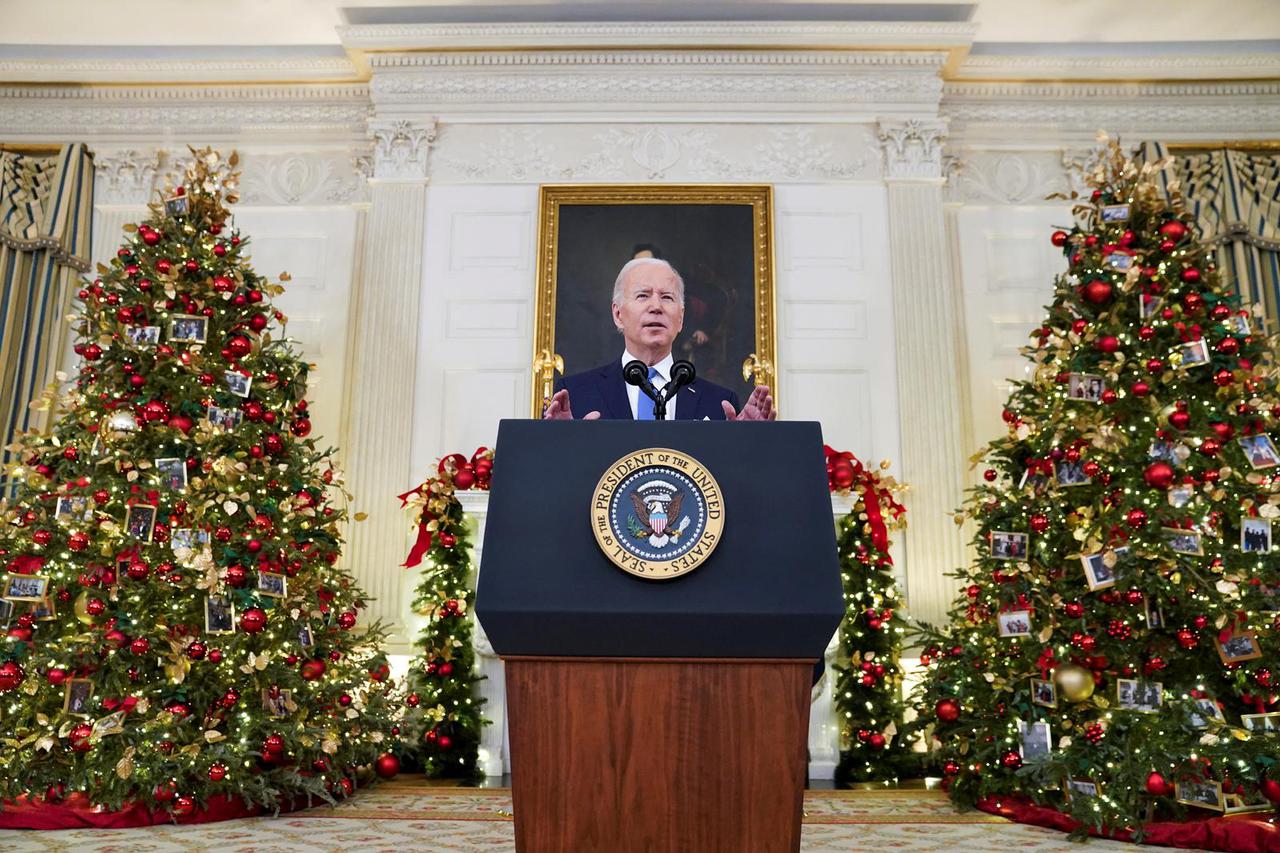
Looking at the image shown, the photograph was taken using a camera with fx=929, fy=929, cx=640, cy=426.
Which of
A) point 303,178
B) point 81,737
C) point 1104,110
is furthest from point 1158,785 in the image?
point 303,178

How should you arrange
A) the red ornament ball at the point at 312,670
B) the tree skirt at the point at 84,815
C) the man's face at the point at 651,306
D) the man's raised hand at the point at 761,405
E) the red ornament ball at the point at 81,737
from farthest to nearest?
the red ornament ball at the point at 312,670 → the red ornament ball at the point at 81,737 → the tree skirt at the point at 84,815 → the man's face at the point at 651,306 → the man's raised hand at the point at 761,405

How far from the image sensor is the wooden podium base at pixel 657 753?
152cm

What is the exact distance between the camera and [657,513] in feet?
5.06

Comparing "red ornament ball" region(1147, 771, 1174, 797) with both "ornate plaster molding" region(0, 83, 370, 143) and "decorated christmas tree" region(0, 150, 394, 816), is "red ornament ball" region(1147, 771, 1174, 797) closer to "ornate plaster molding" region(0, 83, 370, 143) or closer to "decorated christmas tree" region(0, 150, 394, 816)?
"decorated christmas tree" region(0, 150, 394, 816)

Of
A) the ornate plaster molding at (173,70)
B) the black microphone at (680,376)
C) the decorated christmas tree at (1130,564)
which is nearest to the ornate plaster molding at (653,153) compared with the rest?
the ornate plaster molding at (173,70)

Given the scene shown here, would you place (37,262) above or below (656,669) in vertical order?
above

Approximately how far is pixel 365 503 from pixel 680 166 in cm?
321

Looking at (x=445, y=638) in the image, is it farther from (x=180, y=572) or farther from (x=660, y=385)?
→ (x=660, y=385)

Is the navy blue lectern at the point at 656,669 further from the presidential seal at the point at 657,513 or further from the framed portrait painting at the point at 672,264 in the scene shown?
the framed portrait painting at the point at 672,264

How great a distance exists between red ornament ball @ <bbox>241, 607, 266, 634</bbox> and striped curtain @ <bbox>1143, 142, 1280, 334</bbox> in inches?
251

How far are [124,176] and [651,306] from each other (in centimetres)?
588

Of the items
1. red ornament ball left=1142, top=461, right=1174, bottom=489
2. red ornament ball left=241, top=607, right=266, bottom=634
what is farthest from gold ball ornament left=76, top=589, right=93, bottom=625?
red ornament ball left=1142, top=461, right=1174, bottom=489

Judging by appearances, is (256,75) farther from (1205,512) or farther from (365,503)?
(1205,512)

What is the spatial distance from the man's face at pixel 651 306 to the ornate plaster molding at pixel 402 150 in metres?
4.24
